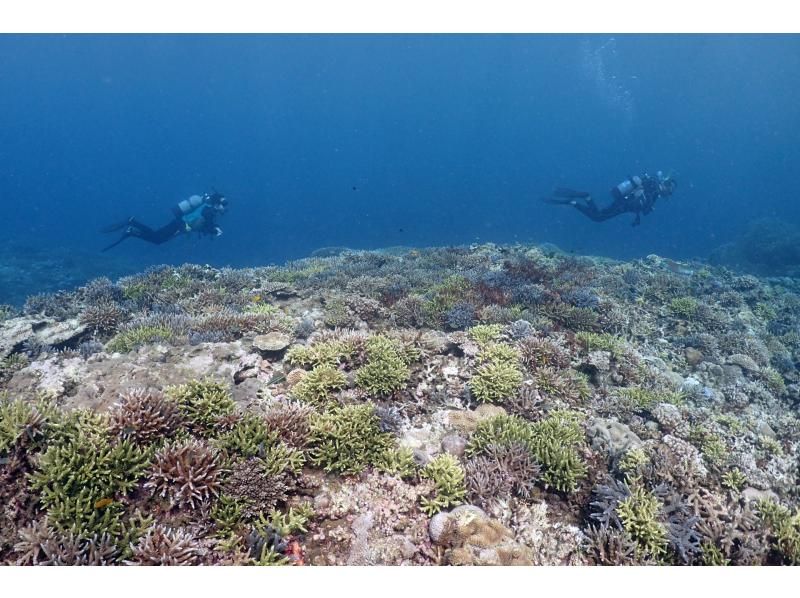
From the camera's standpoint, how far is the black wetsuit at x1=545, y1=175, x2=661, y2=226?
18.7 metres

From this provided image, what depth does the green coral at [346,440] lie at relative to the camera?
15.3 feet

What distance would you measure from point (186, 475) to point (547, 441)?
4.41 metres

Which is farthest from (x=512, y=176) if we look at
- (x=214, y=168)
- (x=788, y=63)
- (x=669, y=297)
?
(x=669, y=297)

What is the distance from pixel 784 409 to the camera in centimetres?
862

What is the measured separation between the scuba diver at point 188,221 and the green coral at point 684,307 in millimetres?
17822

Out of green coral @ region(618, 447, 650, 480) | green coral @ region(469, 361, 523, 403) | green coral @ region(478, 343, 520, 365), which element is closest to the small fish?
green coral @ region(469, 361, 523, 403)

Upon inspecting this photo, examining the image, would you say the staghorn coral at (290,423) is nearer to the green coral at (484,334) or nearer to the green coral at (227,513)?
the green coral at (227,513)

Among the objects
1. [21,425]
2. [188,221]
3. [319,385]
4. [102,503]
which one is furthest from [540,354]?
[188,221]

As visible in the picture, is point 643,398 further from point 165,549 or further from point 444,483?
point 165,549

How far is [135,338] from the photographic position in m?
7.25

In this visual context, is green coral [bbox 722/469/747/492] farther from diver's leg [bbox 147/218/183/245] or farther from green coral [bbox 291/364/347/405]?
diver's leg [bbox 147/218/183/245]

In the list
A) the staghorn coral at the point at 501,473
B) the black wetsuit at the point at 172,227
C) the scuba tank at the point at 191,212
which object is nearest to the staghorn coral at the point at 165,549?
the staghorn coral at the point at 501,473

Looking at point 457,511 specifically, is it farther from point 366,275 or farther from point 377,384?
point 366,275

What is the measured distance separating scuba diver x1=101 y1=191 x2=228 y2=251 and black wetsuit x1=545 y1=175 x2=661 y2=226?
17133 mm
